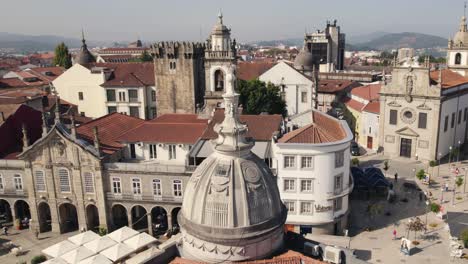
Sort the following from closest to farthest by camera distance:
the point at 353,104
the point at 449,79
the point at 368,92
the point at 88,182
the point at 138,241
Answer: the point at 138,241
the point at 88,182
the point at 449,79
the point at 353,104
the point at 368,92

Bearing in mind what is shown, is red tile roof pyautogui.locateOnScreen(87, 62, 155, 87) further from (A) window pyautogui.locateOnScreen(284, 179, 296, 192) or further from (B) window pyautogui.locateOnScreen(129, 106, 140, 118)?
(A) window pyautogui.locateOnScreen(284, 179, 296, 192)

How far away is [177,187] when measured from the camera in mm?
40219

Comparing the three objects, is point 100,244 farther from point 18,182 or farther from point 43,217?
point 18,182

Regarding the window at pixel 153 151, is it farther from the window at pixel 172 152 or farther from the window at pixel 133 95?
the window at pixel 133 95

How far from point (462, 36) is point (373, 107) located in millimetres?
20397

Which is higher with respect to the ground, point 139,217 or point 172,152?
point 172,152

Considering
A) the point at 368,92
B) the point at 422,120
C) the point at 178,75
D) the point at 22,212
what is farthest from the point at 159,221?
the point at 368,92

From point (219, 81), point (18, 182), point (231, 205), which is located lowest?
point (18, 182)

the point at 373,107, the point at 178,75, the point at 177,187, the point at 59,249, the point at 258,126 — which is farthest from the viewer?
the point at 373,107

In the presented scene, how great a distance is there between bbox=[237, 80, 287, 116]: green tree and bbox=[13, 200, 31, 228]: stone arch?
108 ft

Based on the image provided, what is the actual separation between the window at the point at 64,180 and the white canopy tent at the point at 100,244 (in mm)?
9793

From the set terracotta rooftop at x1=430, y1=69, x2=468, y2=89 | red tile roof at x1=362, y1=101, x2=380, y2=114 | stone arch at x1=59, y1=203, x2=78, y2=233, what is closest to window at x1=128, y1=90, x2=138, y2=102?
stone arch at x1=59, y1=203, x2=78, y2=233

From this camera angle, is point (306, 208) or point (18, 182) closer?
point (306, 208)

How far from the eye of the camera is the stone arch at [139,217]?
4400 centimetres
